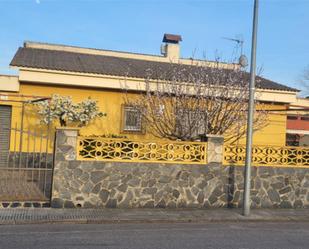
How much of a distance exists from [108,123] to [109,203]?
26.2 ft

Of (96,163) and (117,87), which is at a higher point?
(117,87)

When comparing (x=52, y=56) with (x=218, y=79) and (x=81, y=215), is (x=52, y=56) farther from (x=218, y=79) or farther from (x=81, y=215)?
(x=81, y=215)

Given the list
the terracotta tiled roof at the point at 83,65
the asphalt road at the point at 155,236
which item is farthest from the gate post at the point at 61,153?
the terracotta tiled roof at the point at 83,65

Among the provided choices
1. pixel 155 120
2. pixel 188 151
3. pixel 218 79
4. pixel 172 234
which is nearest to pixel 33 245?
pixel 172 234

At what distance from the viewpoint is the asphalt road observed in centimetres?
780

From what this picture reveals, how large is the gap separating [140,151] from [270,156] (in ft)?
13.0

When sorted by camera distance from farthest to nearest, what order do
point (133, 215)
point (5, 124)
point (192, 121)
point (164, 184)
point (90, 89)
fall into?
1. point (90, 89)
2. point (5, 124)
3. point (192, 121)
4. point (164, 184)
5. point (133, 215)

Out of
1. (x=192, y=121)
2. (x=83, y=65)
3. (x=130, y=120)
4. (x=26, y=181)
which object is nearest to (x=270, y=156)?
(x=192, y=121)

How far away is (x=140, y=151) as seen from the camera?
12.4 m

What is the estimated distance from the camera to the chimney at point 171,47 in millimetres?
30609

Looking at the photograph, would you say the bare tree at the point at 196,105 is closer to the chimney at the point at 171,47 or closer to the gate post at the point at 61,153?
the gate post at the point at 61,153

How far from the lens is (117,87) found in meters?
19.1

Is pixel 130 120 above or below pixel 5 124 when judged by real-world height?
above

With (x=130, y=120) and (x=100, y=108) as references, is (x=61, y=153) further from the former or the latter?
(x=130, y=120)
